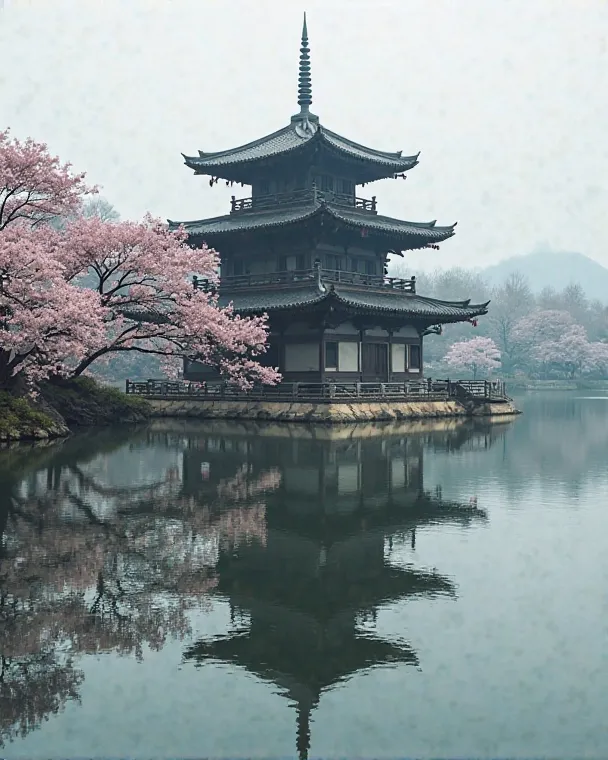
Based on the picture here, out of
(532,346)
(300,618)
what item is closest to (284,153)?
(300,618)

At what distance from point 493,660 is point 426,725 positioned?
6.10 ft

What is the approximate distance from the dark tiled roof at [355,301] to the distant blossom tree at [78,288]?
3026mm

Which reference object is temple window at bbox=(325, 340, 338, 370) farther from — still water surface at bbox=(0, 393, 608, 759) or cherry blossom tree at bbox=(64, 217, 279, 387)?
still water surface at bbox=(0, 393, 608, 759)

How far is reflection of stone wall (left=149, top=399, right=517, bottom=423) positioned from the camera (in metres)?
43.8

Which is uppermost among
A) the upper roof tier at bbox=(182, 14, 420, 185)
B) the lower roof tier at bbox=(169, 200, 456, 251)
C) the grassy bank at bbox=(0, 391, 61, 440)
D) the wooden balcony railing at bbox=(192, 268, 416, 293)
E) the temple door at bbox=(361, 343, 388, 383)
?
the upper roof tier at bbox=(182, 14, 420, 185)

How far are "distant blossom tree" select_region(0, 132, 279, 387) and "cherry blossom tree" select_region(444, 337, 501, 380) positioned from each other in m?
76.4

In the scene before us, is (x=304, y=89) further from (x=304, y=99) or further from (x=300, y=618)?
(x=300, y=618)

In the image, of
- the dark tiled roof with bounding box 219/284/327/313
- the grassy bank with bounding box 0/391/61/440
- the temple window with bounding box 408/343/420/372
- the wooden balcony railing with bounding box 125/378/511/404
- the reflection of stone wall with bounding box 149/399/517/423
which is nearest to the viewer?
the grassy bank with bounding box 0/391/61/440

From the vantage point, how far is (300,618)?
11031 mm

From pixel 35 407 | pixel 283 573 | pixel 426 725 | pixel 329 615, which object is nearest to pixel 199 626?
pixel 329 615

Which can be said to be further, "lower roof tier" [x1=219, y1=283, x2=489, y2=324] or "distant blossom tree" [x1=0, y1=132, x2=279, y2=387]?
"lower roof tier" [x1=219, y1=283, x2=489, y2=324]

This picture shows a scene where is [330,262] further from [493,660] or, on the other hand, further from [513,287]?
[513,287]

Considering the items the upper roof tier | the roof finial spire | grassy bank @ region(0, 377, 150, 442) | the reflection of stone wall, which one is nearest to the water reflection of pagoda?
grassy bank @ region(0, 377, 150, 442)

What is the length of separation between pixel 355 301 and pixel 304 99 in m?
21.6
